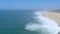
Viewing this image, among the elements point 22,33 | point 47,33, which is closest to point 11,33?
point 22,33

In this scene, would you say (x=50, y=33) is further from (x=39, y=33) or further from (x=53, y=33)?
(x=39, y=33)

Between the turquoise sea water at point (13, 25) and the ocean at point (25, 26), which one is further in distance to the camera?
the turquoise sea water at point (13, 25)

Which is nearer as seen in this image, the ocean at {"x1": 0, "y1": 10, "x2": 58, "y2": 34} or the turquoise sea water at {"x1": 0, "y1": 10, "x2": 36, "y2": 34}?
the ocean at {"x1": 0, "y1": 10, "x2": 58, "y2": 34}

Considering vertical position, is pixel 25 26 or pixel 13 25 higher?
pixel 13 25

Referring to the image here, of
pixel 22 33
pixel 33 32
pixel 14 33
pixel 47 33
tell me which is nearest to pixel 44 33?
pixel 47 33

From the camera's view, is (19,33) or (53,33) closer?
(53,33)

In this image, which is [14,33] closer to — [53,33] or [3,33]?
[3,33]

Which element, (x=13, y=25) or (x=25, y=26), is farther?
(x=13, y=25)

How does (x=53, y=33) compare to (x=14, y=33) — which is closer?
(x=53, y=33)
